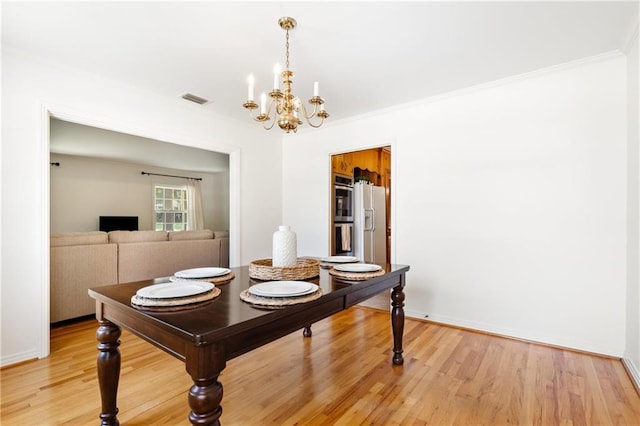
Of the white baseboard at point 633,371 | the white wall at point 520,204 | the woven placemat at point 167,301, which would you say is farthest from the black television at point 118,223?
the white baseboard at point 633,371

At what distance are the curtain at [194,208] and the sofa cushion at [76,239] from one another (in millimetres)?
4185

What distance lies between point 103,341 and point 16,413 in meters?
0.80

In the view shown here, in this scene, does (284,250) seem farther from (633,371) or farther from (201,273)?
(633,371)

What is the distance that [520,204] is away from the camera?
110 inches

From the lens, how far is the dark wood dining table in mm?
1001

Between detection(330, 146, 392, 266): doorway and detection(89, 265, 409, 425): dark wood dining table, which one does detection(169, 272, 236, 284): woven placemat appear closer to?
detection(89, 265, 409, 425): dark wood dining table

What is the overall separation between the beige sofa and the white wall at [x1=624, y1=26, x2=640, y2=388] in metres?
4.36

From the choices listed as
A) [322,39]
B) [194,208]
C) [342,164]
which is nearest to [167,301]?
[322,39]

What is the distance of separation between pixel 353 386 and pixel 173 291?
1290 millimetres

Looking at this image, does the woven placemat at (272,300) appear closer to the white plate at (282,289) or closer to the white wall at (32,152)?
the white plate at (282,289)

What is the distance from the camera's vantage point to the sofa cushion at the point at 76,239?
304cm

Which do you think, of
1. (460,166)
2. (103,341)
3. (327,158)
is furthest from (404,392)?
(327,158)

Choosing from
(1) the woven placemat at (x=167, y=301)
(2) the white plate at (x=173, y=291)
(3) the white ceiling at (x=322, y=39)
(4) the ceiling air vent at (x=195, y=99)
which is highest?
(3) the white ceiling at (x=322, y=39)

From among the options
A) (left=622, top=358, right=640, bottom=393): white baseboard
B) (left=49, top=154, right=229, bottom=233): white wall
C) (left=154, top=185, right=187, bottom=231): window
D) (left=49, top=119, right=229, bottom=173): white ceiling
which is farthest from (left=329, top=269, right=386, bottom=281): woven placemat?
(left=154, top=185, right=187, bottom=231): window
